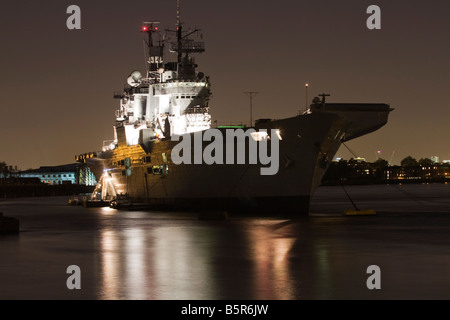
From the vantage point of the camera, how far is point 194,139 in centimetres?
4244

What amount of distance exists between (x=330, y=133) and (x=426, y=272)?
21.6 metres

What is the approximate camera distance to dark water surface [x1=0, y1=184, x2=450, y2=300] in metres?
14.6

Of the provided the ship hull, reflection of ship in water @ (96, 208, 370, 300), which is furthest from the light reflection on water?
the ship hull

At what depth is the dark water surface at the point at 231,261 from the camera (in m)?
14.6

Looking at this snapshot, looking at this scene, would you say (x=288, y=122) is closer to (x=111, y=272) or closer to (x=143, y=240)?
(x=143, y=240)

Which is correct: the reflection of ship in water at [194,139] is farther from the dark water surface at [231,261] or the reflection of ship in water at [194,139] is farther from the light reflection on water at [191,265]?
the light reflection on water at [191,265]
